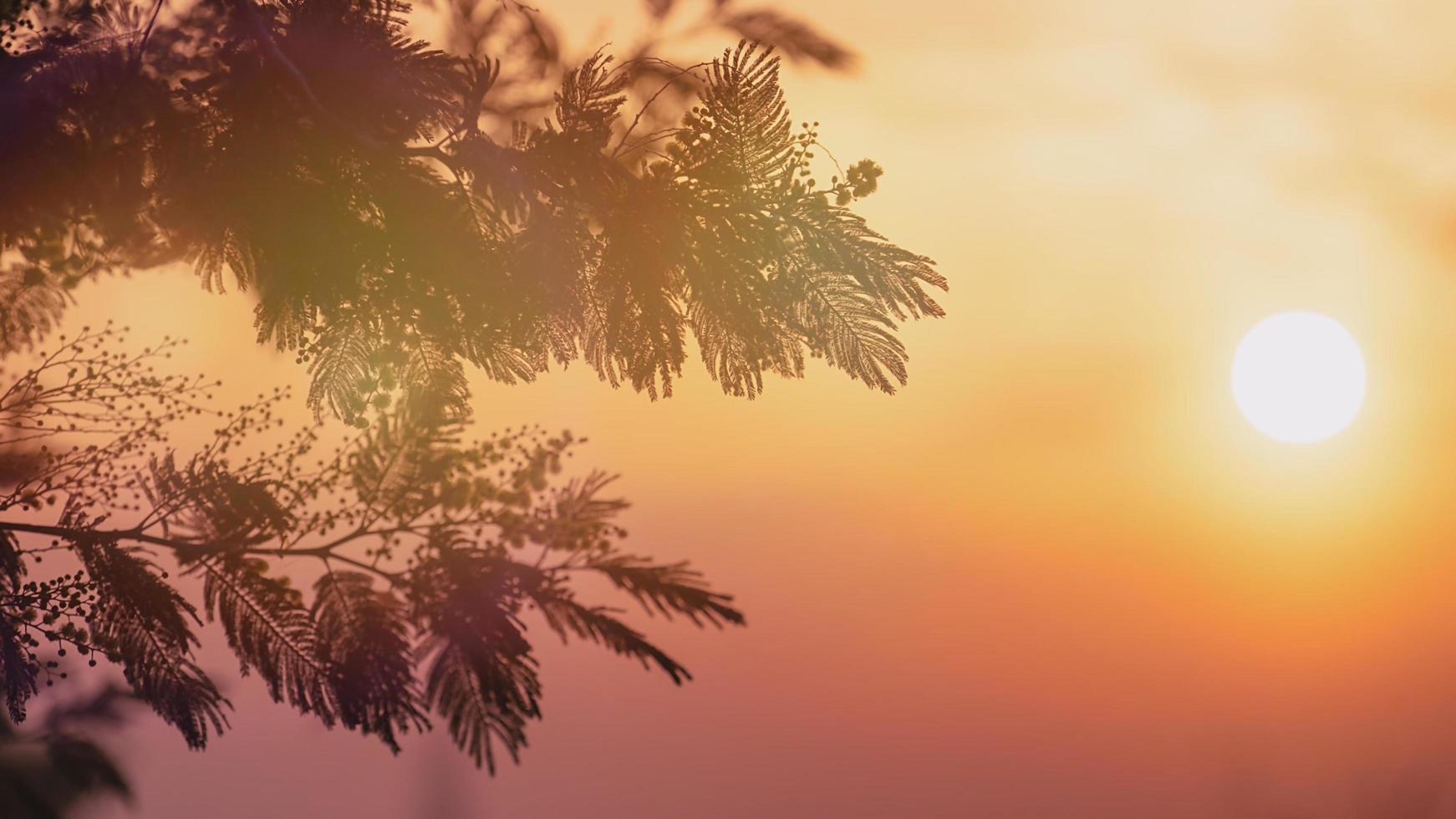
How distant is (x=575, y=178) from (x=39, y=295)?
1.88m

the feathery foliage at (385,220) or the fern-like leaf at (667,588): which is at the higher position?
the feathery foliage at (385,220)

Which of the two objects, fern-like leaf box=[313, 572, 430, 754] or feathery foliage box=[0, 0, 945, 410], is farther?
feathery foliage box=[0, 0, 945, 410]

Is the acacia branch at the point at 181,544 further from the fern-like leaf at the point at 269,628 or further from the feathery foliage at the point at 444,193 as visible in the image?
the feathery foliage at the point at 444,193

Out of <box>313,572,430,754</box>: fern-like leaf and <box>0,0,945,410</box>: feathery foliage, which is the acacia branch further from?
<box>0,0,945,410</box>: feathery foliage

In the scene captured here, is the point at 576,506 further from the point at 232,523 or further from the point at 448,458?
the point at 232,523

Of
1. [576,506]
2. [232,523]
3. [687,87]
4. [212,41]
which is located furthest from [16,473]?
[687,87]

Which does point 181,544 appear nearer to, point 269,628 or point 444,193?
point 269,628

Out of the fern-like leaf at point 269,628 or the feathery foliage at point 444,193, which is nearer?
the fern-like leaf at point 269,628

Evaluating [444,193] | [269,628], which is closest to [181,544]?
[269,628]

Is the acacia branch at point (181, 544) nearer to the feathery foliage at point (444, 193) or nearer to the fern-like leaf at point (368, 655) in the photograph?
the fern-like leaf at point (368, 655)

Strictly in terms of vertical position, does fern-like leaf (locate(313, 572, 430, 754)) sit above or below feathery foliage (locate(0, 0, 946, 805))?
→ below

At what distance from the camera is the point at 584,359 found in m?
3.97

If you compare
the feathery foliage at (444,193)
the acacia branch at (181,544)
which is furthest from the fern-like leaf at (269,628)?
the feathery foliage at (444,193)

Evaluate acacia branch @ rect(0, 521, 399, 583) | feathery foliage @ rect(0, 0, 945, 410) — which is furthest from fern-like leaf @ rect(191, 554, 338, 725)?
feathery foliage @ rect(0, 0, 945, 410)
